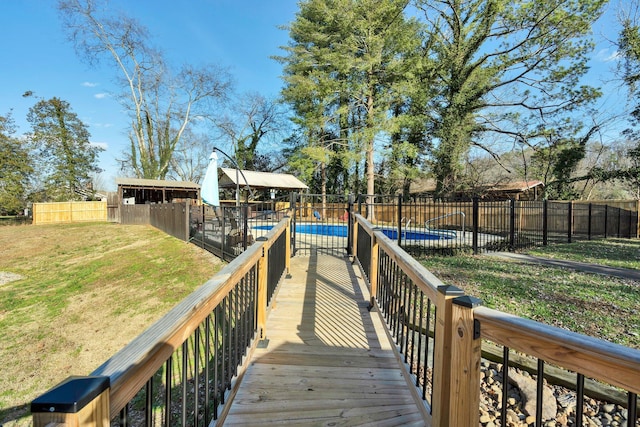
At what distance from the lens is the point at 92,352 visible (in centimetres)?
505

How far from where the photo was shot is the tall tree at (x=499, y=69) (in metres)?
15.0

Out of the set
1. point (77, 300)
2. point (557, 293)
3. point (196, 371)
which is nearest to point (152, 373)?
point (196, 371)

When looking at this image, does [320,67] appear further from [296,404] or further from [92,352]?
[296,404]

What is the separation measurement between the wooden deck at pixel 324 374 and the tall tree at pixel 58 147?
31.3 m

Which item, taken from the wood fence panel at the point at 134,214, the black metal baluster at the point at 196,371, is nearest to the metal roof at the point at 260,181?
the wood fence panel at the point at 134,214

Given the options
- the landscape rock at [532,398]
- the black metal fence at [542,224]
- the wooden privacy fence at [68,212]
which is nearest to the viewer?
the landscape rock at [532,398]

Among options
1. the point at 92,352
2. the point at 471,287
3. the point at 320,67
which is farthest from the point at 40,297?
the point at 320,67

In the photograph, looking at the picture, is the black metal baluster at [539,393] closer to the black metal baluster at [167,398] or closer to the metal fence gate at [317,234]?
the black metal baluster at [167,398]

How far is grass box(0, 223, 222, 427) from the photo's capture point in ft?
15.3

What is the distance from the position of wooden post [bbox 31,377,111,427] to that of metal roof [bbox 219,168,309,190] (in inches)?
829

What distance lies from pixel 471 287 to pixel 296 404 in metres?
3.97

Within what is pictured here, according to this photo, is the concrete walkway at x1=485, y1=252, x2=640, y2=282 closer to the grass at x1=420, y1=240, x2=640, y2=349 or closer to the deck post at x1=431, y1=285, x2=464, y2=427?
the grass at x1=420, y1=240, x2=640, y2=349

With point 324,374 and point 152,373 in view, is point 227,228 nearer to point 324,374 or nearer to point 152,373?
point 324,374

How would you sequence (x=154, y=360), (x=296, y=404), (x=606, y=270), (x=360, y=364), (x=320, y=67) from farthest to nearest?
(x=320, y=67)
(x=606, y=270)
(x=360, y=364)
(x=296, y=404)
(x=154, y=360)
